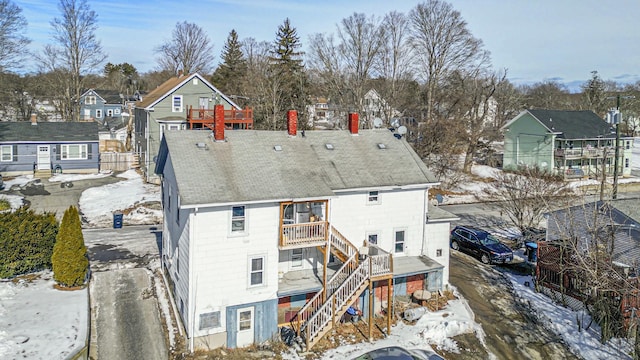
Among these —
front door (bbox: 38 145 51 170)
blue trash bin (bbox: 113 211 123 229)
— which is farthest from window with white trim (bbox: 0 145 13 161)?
blue trash bin (bbox: 113 211 123 229)

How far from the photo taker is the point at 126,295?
20.0 m

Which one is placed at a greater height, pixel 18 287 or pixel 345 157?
pixel 345 157

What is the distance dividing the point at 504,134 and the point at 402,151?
40.7m

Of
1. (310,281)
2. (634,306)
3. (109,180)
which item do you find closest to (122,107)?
(109,180)

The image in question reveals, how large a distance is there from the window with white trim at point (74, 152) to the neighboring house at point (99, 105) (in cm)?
3418

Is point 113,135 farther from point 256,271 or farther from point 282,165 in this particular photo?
point 256,271

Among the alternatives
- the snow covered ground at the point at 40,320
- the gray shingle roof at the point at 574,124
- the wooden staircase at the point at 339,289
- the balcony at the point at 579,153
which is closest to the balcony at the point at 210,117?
the snow covered ground at the point at 40,320

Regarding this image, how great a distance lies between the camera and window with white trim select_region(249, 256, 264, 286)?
1700 cm

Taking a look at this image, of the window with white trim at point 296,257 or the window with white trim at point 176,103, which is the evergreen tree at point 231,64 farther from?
the window with white trim at point 296,257

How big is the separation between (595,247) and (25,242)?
24.6 meters

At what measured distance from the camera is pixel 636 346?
17.0 meters

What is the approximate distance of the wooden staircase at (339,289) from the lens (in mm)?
17422

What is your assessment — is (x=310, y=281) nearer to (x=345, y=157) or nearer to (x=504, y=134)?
(x=345, y=157)

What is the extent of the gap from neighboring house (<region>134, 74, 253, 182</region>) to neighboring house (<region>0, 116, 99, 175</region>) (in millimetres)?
5485
